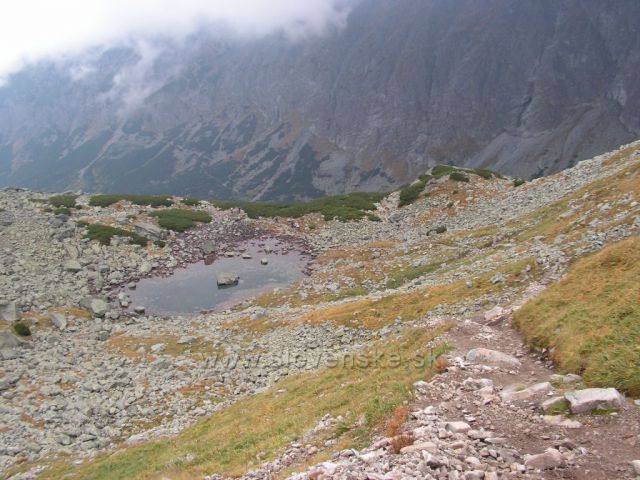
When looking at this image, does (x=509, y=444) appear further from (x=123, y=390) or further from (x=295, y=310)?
(x=295, y=310)

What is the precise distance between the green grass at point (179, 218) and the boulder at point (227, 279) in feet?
66.0

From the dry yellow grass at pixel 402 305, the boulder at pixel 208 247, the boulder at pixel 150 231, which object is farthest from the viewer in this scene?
the boulder at pixel 150 231

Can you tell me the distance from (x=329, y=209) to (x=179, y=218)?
27820mm

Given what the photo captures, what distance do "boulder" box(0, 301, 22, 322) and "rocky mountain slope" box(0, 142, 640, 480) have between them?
19cm

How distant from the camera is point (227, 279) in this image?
6156cm

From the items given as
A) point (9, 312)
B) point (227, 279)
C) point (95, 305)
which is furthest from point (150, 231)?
point (9, 312)

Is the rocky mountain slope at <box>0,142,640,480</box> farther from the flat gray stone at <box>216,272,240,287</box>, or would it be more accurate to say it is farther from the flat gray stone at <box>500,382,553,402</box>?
the flat gray stone at <box>216,272,240,287</box>

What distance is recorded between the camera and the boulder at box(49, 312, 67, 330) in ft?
147

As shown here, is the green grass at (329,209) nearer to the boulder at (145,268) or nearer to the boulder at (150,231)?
the boulder at (150,231)

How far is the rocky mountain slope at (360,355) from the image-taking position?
1077cm

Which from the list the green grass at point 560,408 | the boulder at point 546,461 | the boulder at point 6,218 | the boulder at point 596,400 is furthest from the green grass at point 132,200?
the boulder at point 546,461

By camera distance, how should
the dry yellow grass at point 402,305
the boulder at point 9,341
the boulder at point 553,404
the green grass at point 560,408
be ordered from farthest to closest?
the boulder at point 9,341, the dry yellow grass at point 402,305, the boulder at point 553,404, the green grass at point 560,408

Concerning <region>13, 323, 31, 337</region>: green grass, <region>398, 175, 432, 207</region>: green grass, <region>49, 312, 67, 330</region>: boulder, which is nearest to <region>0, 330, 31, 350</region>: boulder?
<region>13, 323, 31, 337</region>: green grass

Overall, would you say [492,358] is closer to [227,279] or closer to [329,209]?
[227,279]
